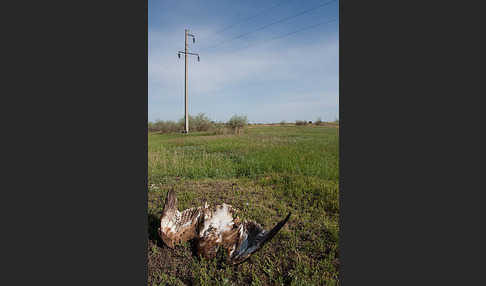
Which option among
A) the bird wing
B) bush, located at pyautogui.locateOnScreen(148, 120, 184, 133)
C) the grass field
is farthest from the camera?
bush, located at pyautogui.locateOnScreen(148, 120, 184, 133)

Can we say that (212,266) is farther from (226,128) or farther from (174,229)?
(226,128)

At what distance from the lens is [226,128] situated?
122 inches

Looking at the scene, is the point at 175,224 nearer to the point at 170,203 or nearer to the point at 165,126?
the point at 170,203

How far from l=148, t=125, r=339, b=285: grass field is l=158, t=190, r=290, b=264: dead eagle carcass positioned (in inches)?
3.5

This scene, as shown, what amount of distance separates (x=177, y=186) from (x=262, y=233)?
1234 mm

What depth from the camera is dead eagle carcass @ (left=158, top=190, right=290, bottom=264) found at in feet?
5.39

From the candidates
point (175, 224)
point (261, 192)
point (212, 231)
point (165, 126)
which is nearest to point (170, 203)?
point (175, 224)

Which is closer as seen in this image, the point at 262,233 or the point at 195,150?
the point at 262,233

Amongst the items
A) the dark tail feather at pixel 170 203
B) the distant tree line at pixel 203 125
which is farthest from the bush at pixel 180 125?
the dark tail feather at pixel 170 203

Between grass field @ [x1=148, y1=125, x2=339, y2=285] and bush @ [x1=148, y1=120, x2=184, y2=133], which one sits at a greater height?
bush @ [x1=148, y1=120, x2=184, y2=133]

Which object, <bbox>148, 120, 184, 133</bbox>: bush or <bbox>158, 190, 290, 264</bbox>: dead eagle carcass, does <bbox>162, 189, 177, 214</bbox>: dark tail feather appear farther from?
<bbox>148, 120, 184, 133</bbox>: bush

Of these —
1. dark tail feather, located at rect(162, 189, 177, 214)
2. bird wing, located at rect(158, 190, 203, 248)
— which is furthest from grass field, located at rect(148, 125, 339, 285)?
dark tail feather, located at rect(162, 189, 177, 214)
